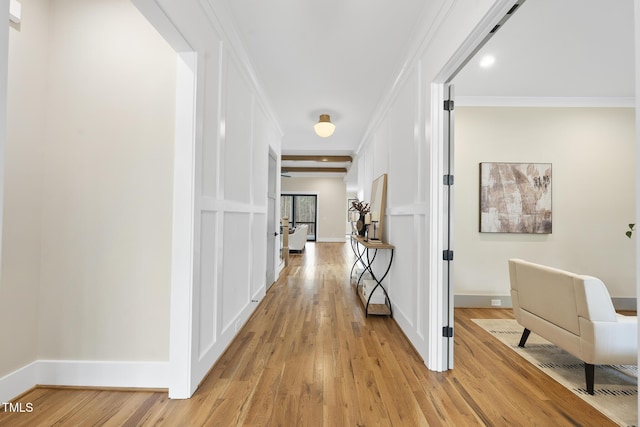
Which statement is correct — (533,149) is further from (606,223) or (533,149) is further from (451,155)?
(451,155)

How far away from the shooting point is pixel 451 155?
218cm

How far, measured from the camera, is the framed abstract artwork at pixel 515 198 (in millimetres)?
3682

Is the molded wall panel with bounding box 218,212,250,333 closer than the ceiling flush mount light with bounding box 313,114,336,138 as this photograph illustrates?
Yes

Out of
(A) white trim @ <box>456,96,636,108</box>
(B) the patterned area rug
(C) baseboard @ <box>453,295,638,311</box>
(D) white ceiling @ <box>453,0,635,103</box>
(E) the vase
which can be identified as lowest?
(B) the patterned area rug

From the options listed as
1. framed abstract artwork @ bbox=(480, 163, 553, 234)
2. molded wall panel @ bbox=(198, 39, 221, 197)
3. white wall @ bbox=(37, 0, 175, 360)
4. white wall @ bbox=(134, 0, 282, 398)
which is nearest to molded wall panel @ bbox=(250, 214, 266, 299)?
white wall @ bbox=(134, 0, 282, 398)

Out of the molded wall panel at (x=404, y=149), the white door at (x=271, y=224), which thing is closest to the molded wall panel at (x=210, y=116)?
the molded wall panel at (x=404, y=149)

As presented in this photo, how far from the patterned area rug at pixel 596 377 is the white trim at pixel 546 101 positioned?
268 centimetres

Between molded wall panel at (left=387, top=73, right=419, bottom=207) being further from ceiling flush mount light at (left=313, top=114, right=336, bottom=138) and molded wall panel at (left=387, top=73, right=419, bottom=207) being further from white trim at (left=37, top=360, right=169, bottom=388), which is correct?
white trim at (left=37, top=360, right=169, bottom=388)

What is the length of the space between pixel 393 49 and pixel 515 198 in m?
2.41

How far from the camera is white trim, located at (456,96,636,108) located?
367cm

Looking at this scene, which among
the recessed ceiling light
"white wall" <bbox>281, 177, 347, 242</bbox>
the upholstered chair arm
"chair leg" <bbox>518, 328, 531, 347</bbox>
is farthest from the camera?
"white wall" <bbox>281, 177, 347, 242</bbox>

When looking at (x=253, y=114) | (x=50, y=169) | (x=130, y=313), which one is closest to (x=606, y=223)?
(x=253, y=114)

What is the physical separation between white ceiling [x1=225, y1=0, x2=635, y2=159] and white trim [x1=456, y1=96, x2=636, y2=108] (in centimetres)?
8

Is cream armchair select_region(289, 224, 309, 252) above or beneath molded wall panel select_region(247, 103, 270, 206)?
beneath
